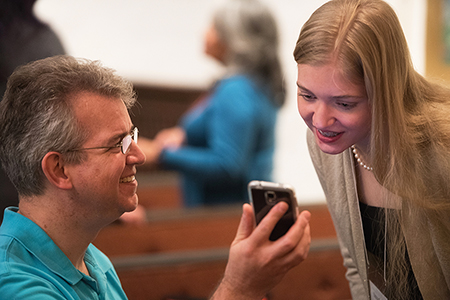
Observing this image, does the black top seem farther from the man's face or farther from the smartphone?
the man's face

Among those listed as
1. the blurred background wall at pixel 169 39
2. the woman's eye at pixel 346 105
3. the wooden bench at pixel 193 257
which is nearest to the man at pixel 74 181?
the woman's eye at pixel 346 105

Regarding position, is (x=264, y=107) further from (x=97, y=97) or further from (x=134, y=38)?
(x=134, y=38)

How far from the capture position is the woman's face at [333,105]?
947 mm

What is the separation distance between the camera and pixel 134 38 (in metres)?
4.16

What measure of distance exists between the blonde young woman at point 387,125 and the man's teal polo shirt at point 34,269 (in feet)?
2.14

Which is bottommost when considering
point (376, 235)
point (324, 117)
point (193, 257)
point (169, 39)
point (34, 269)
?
point (193, 257)

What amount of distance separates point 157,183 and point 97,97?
10.6 feet

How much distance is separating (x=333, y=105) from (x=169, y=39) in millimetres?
3521

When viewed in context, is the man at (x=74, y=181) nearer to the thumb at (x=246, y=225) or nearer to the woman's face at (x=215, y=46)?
the thumb at (x=246, y=225)

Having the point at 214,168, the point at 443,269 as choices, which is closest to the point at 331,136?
the point at 443,269

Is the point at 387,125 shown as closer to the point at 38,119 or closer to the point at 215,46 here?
the point at 38,119

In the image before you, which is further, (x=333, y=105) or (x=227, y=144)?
(x=227, y=144)

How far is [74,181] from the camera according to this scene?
1.05 m

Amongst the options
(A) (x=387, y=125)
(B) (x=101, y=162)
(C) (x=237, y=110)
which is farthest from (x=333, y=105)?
(C) (x=237, y=110)
